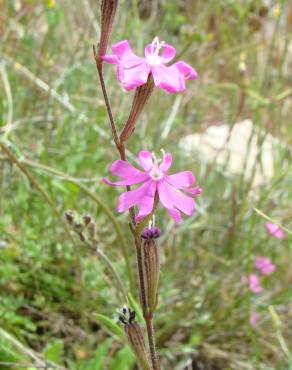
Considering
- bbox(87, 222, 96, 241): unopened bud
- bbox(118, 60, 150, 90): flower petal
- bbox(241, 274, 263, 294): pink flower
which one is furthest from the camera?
bbox(241, 274, 263, 294): pink flower

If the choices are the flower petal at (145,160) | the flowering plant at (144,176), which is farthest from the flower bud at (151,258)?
the flower petal at (145,160)

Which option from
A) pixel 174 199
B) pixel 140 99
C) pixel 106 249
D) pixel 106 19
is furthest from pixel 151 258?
pixel 106 249

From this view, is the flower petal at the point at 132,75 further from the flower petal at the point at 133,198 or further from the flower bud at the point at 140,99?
the flower petal at the point at 133,198

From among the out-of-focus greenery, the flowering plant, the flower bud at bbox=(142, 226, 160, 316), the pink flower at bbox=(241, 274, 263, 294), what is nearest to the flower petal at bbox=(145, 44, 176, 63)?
the flowering plant

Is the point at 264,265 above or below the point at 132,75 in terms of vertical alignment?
above

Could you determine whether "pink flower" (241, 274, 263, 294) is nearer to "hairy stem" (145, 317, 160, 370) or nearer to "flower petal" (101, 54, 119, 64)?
"hairy stem" (145, 317, 160, 370)

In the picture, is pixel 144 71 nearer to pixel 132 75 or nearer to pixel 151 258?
pixel 132 75

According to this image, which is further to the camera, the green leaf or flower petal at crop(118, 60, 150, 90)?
the green leaf

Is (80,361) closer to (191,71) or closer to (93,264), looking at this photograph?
(93,264)
